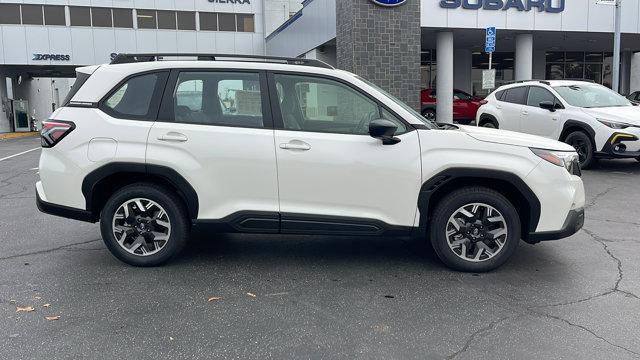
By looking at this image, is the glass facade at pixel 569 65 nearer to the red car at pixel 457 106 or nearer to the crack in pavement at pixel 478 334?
the red car at pixel 457 106

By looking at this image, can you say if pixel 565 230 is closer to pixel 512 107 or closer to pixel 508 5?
pixel 512 107

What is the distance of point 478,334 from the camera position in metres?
3.55

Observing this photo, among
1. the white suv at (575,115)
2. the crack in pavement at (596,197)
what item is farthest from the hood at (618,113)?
the crack in pavement at (596,197)

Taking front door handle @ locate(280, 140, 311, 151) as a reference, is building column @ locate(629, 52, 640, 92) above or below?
above

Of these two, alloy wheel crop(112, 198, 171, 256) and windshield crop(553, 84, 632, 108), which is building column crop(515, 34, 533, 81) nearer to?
windshield crop(553, 84, 632, 108)

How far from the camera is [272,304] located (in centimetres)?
406

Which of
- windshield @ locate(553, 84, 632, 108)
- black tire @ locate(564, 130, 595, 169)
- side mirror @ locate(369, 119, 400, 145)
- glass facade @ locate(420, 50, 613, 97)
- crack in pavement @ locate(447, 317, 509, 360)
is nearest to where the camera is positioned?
crack in pavement @ locate(447, 317, 509, 360)

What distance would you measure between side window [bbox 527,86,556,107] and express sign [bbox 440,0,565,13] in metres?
9.06

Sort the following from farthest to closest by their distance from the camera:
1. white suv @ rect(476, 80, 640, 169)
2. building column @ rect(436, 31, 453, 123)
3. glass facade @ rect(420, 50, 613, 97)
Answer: glass facade @ rect(420, 50, 613, 97), building column @ rect(436, 31, 453, 123), white suv @ rect(476, 80, 640, 169)

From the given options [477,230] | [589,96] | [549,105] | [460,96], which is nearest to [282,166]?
[477,230]

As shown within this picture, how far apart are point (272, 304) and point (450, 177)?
1.82 m

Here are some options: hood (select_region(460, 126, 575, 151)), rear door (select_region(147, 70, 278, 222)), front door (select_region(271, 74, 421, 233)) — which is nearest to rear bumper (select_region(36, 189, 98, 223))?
rear door (select_region(147, 70, 278, 222))

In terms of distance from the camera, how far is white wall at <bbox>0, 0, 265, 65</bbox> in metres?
34.1

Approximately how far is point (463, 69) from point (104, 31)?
76.9 ft
